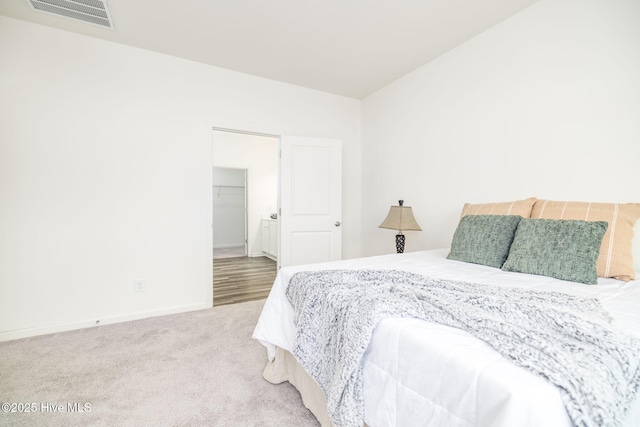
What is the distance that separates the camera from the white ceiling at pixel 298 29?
2.19 metres

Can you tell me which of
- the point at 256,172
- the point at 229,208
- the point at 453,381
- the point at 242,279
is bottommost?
the point at 242,279

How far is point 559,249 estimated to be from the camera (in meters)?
1.54

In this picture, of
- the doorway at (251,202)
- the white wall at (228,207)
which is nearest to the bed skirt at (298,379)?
the doorway at (251,202)

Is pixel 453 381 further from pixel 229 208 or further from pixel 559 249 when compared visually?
pixel 229 208

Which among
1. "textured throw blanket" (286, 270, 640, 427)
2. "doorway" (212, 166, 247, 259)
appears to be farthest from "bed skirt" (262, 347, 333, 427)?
"doorway" (212, 166, 247, 259)

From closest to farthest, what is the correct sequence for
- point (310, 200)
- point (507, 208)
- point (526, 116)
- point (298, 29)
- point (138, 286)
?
point (507, 208) < point (526, 116) < point (298, 29) < point (138, 286) < point (310, 200)

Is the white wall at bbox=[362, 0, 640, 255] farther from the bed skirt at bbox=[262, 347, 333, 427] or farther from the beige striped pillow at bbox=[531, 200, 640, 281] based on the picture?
the bed skirt at bbox=[262, 347, 333, 427]

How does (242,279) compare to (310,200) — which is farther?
(242,279)

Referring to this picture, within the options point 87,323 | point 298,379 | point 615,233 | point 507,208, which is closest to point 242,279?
point 87,323

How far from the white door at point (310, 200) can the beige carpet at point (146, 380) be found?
1329mm

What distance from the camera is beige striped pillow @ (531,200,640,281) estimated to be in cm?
151

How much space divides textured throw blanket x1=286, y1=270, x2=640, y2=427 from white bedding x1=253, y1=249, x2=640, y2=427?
0.04 m

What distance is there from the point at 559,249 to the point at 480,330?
1094 mm

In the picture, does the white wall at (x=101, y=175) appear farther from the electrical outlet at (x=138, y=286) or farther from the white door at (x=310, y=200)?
the white door at (x=310, y=200)
